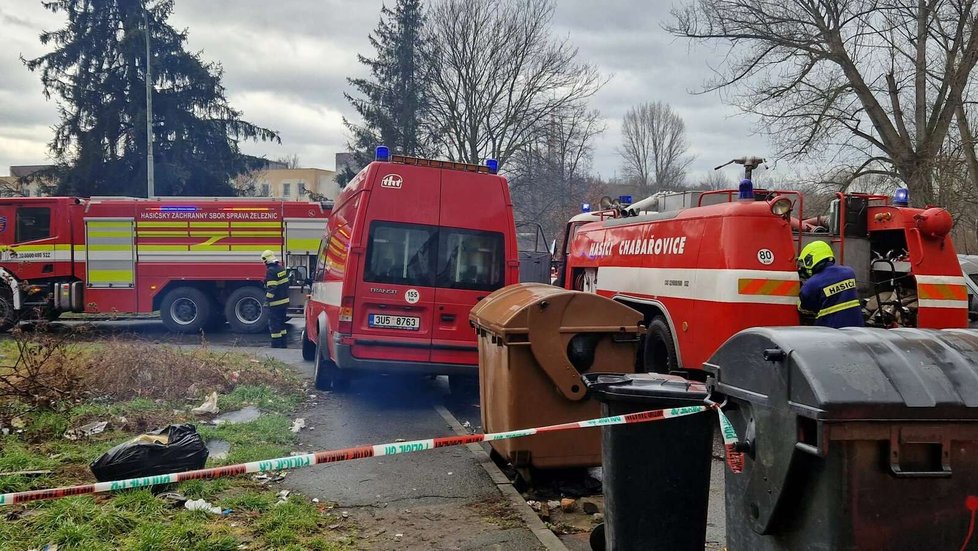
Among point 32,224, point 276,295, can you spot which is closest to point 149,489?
point 276,295

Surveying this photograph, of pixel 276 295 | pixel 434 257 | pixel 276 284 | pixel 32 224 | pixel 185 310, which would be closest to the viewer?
pixel 434 257

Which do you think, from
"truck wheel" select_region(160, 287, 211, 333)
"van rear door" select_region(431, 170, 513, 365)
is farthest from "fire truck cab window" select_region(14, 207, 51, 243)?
"van rear door" select_region(431, 170, 513, 365)

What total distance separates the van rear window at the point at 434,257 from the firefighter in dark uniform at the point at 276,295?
558cm

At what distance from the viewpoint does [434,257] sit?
8.04 metres

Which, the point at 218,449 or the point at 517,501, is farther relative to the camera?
the point at 218,449

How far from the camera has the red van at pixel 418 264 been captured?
7793mm

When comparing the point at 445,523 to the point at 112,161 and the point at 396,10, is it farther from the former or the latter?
the point at 396,10

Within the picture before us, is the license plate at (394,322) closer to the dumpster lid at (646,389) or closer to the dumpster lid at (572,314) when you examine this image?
the dumpster lid at (572,314)

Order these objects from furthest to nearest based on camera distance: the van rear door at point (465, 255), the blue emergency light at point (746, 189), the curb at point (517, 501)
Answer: the van rear door at point (465, 255)
the blue emergency light at point (746, 189)
the curb at point (517, 501)

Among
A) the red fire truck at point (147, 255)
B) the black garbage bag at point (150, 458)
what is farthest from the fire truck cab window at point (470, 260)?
the red fire truck at point (147, 255)

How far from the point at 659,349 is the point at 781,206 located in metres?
2.27

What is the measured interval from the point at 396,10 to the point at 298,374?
979 inches

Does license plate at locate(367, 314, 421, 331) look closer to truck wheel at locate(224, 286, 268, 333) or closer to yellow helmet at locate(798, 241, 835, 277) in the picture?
yellow helmet at locate(798, 241, 835, 277)

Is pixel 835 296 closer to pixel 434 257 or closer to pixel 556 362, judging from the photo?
pixel 556 362
